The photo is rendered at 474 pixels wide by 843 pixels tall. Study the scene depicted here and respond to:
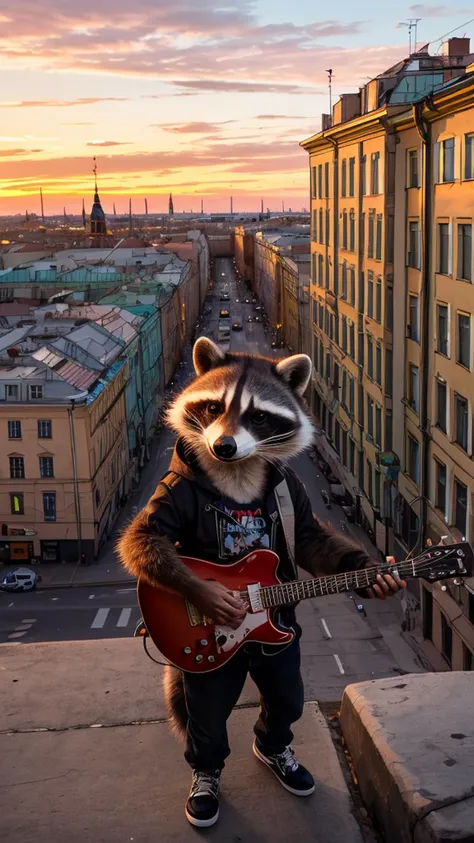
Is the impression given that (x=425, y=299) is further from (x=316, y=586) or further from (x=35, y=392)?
(x=316, y=586)

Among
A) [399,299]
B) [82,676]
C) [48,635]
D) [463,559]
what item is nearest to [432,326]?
[399,299]

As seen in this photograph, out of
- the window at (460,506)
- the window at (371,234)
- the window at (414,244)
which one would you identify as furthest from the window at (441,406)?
the window at (371,234)

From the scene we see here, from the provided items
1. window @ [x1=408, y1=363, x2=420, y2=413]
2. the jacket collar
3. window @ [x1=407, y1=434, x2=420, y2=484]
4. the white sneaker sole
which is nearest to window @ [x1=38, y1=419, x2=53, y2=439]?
window @ [x1=407, y1=434, x2=420, y2=484]

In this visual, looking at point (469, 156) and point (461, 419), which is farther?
point (461, 419)

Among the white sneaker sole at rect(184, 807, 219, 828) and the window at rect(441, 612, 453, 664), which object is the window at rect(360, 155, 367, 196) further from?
the white sneaker sole at rect(184, 807, 219, 828)

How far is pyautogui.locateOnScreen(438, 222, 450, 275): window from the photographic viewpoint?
2554 cm

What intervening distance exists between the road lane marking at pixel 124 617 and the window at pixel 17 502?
8.14 meters

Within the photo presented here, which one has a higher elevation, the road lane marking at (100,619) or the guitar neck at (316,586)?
the guitar neck at (316,586)

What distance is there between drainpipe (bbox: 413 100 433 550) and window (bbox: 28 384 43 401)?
625 inches

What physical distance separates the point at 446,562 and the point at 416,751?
1227mm

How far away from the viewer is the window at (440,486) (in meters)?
26.2

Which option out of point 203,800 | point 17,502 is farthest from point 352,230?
point 203,800

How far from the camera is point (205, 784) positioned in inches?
215

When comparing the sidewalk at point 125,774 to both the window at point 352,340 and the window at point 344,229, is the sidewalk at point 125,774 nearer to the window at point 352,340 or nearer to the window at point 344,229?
the window at point 352,340
